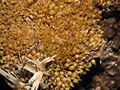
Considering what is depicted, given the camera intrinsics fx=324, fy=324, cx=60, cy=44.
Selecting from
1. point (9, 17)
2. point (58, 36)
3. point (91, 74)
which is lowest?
point (91, 74)

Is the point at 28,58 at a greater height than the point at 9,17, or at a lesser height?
lesser

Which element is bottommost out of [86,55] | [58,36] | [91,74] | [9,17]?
[91,74]

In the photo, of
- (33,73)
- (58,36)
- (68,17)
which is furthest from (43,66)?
(68,17)

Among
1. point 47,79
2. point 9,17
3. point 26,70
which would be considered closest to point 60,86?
point 47,79

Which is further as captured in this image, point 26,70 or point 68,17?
point 68,17

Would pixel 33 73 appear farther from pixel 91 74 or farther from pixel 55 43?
pixel 91 74

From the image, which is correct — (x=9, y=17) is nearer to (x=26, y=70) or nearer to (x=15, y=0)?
(x=15, y=0)
